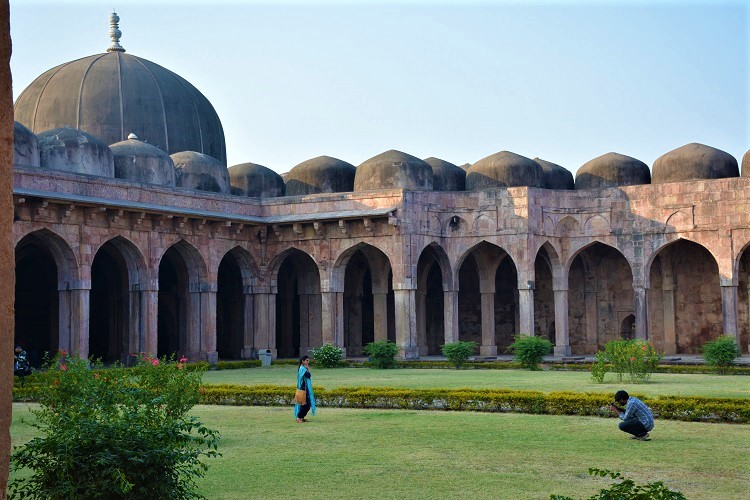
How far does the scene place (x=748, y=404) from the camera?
490 inches

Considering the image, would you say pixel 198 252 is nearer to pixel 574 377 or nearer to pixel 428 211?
pixel 428 211

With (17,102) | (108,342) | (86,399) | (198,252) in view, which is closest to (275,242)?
(198,252)

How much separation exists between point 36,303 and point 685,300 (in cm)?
1763

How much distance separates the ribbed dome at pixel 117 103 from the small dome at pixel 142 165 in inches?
155

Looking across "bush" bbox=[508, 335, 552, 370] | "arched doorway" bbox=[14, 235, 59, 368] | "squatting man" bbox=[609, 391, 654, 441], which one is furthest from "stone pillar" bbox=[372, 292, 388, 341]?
"squatting man" bbox=[609, 391, 654, 441]

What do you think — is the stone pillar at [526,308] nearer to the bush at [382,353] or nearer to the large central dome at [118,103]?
the bush at [382,353]

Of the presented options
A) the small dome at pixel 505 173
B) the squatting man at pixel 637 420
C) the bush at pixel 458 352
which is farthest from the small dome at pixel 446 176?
the squatting man at pixel 637 420

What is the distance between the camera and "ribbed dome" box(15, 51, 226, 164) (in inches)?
1209

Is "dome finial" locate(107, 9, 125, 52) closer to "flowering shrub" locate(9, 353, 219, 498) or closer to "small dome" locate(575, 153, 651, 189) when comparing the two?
"small dome" locate(575, 153, 651, 189)

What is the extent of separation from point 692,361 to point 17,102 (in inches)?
813

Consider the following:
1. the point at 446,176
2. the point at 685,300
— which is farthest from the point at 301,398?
the point at 685,300

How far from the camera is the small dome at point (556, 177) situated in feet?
96.0

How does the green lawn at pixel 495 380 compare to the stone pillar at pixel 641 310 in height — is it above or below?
below

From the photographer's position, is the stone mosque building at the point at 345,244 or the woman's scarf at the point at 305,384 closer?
the woman's scarf at the point at 305,384
